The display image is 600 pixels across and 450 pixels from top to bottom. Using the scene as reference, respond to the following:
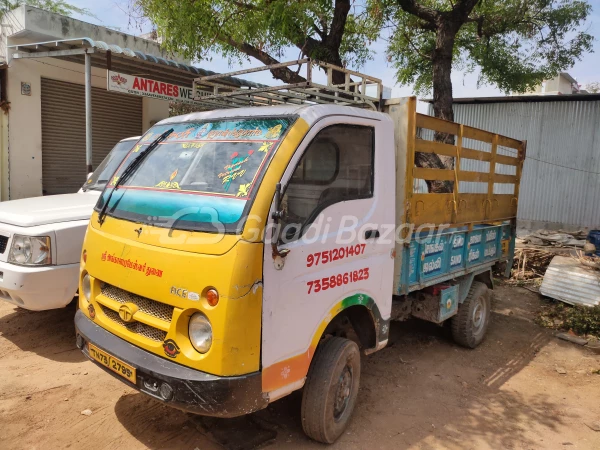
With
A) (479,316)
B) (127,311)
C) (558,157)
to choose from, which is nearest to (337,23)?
(479,316)

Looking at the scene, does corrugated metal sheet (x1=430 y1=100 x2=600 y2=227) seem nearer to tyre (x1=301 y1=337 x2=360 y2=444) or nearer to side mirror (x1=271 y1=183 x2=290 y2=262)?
tyre (x1=301 y1=337 x2=360 y2=444)

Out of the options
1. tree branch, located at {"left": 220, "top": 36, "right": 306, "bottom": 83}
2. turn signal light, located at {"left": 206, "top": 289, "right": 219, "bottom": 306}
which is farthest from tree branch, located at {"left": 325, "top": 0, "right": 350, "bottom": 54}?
turn signal light, located at {"left": 206, "top": 289, "right": 219, "bottom": 306}

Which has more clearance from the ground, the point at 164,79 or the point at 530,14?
the point at 530,14

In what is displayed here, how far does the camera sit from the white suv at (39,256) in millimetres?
3916

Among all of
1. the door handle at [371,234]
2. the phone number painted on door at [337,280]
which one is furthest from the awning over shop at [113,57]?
the phone number painted on door at [337,280]

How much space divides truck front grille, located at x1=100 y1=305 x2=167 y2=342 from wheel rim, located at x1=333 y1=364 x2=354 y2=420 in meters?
1.31

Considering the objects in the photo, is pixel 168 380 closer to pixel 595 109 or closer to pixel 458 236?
pixel 458 236

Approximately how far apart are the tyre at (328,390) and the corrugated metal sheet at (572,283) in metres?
5.13

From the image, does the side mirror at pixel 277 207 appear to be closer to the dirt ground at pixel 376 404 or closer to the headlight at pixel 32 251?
the dirt ground at pixel 376 404

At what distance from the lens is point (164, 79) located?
33.9ft

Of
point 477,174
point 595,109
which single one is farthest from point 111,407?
point 595,109

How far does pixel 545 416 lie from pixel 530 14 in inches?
322

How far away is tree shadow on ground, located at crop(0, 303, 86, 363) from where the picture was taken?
4.43m

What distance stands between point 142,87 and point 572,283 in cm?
799
